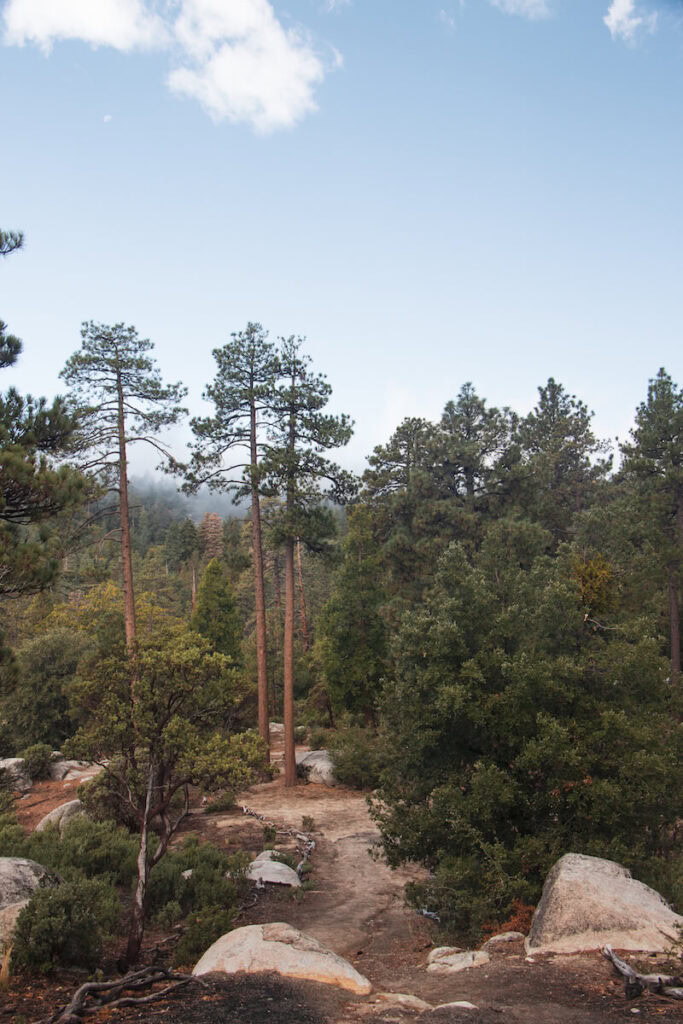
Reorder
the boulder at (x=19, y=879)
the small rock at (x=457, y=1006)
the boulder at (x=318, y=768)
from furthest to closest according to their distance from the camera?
the boulder at (x=318, y=768) → the boulder at (x=19, y=879) → the small rock at (x=457, y=1006)

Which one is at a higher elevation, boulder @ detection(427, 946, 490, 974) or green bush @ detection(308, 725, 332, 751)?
boulder @ detection(427, 946, 490, 974)

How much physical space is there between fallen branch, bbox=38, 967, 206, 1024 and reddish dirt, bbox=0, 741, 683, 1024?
137 mm

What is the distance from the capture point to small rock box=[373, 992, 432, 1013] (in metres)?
6.39

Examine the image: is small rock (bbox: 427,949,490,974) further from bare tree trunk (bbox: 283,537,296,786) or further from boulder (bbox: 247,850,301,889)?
bare tree trunk (bbox: 283,537,296,786)

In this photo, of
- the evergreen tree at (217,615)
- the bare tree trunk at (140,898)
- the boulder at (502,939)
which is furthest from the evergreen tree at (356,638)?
the boulder at (502,939)

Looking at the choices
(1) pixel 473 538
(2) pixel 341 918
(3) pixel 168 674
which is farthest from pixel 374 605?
(3) pixel 168 674

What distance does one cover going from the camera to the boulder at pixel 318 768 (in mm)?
23375

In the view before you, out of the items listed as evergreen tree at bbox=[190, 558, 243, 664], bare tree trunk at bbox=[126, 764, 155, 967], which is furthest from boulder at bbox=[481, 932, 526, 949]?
evergreen tree at bbox=[190, 558, 243, 664]

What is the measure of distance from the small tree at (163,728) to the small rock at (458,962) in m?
3.63

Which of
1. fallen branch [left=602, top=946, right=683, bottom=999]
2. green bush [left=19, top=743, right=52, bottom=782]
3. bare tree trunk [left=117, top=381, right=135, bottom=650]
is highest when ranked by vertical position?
bare tree trunk [left=117, top=381, right=135, bottom=650]

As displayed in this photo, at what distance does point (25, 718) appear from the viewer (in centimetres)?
2670

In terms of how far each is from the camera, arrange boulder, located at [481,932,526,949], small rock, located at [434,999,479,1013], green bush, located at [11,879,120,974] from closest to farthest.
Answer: small rock, located at [434,999,479,1013], green bush, located at [11,879,120,974], boulder, located at [481,932,526,949]

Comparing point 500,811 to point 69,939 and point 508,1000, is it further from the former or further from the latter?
point 69,939

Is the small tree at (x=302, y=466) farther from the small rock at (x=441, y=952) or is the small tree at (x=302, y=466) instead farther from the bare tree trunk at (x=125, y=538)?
the small rock at (x=441, y=952)
